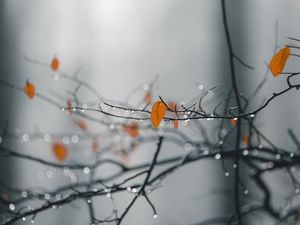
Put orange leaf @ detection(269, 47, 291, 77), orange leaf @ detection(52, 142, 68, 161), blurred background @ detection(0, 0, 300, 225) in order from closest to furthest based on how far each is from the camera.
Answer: orange leaf @ detection(269, 47, 291, 77) → orange leaf @ detection(52, 142, 68, 161) → blurred background @ detection(0, 0, 300, 225)

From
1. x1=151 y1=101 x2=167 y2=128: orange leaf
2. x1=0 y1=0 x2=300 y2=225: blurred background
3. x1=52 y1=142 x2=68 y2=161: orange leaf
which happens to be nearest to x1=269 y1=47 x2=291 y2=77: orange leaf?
x1=151 y1=101 x2=167 y2=128: orange leaf

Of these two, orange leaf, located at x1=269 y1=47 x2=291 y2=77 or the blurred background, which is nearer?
orange leaf, located at x1=269 y1=47 x2=291 y2=77

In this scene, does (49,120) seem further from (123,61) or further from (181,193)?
(181,193)

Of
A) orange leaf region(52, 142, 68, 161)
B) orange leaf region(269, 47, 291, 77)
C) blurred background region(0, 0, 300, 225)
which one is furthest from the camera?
blurred background region(0, 0, 300, 225)

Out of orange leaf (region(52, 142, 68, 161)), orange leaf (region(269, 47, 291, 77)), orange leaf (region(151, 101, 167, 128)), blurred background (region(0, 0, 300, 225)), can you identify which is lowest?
orange leaf (region(151, 101, 167, 128))

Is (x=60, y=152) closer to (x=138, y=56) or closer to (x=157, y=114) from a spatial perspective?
(x=157, y=114)

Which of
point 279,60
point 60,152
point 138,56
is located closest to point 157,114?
point 279,60

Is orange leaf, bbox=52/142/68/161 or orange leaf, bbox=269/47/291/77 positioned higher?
orange leaf, bbox=52/142/68/161

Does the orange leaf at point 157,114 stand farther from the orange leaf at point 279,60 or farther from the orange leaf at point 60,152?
the orange leaf at point 60,152

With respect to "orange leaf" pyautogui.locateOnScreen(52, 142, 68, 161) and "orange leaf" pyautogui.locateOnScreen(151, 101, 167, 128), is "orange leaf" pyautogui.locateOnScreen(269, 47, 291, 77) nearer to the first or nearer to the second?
"orange leaf" pyautogui.locateOnScreen(151, 101, 167, 128)
